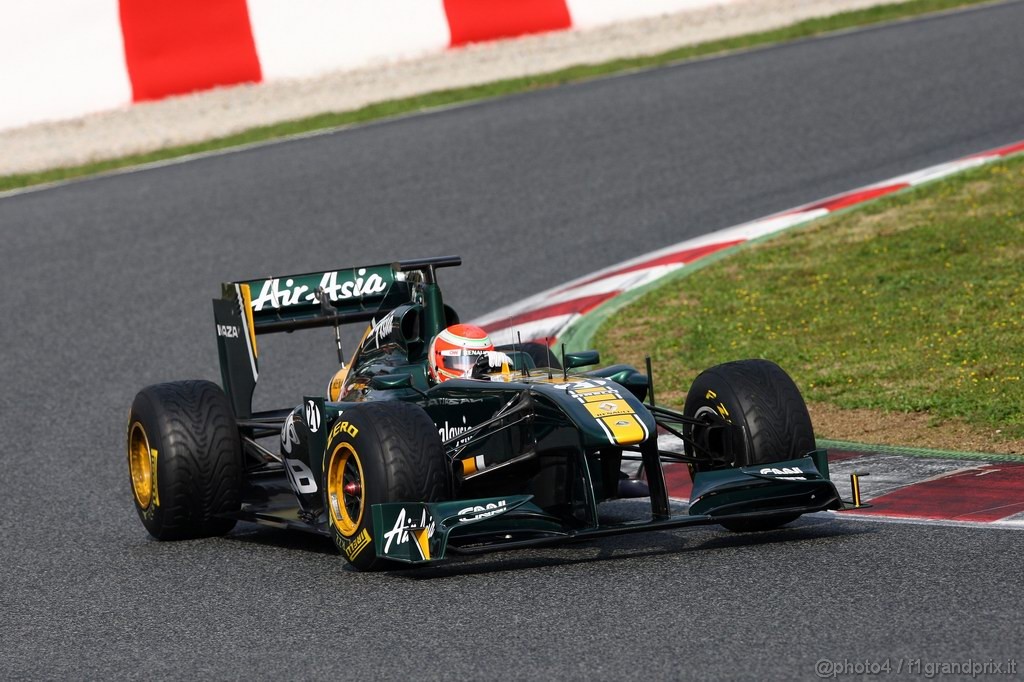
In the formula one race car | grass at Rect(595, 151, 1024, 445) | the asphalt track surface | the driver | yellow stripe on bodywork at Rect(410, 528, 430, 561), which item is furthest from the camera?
grass at Rect(595, 151, 1024, 445)

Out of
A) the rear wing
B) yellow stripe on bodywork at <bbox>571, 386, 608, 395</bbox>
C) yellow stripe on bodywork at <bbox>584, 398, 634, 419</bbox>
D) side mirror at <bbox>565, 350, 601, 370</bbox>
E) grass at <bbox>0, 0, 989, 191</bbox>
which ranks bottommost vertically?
yellow stripe on bodywork at <bbox>584, 398, 634, 419</bbox>

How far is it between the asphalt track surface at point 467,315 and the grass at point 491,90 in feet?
1.62

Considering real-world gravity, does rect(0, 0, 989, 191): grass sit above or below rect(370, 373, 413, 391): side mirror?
above

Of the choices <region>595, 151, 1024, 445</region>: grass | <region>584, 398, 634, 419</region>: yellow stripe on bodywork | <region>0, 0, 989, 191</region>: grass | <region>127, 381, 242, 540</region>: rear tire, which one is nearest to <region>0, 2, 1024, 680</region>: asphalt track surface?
<region>127, 381, 242, 540</region>: rear tire

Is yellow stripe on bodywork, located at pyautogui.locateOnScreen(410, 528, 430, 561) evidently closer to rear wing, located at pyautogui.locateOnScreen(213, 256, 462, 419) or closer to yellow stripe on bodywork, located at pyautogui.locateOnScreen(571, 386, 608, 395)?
yellow stripe on bodywork, located at pyautogui.locateOnScreen(571, 386, 608, 395)

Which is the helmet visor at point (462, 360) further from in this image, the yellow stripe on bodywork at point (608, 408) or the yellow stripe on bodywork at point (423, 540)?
the yellow stripe on bodywork at point (423, 540)

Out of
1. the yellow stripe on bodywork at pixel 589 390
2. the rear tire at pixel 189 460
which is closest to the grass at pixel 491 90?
the rear tire at pixel 189 460

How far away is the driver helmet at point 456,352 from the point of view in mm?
7496

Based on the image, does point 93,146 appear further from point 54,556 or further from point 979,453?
point 979,453

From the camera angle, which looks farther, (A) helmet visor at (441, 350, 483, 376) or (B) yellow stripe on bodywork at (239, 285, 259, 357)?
(B) yellow stripe on bodywork at (239, 285, 259, 357)

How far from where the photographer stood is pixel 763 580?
6160 millimetres

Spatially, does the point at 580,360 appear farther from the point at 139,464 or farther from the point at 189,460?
the point at 139,464

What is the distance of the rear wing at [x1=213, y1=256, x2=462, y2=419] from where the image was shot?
339 inches

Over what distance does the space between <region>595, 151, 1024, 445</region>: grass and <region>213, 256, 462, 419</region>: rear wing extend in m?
2.16
